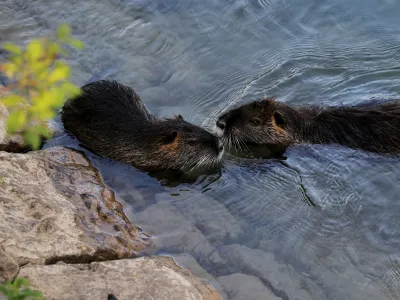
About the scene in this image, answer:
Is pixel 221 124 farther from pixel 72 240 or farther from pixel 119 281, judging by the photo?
pixel 119 281

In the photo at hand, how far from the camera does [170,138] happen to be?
19.1 feet

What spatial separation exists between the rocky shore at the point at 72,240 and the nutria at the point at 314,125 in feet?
5.52

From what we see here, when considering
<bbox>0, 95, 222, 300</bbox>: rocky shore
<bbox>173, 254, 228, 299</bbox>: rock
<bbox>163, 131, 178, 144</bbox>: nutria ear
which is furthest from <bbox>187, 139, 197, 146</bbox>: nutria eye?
<bbox>173, 254, 228, 299</bbox>: rock

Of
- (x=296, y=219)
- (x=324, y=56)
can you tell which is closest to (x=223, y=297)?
(x=296, y=219)

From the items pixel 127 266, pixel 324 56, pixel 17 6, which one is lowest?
pixel 127 266

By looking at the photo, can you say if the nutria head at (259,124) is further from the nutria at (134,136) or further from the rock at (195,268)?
the rock at (195,268)

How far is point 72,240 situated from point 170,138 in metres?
2.02

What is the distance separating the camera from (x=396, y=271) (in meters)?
4.22

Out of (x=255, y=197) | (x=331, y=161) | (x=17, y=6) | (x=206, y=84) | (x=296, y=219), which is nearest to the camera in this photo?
(x=296, y=219)

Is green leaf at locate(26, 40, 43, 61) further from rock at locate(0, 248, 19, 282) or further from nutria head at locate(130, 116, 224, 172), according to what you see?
nutria head at locate(130, 116, 224, 172)

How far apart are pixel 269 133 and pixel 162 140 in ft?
3.76

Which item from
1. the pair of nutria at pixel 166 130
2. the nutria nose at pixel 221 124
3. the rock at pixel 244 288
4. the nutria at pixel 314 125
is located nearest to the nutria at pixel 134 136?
the pair of nutria at pixel 166 130

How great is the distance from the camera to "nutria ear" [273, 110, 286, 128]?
619 cm

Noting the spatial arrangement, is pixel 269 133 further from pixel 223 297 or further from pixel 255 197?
pixel 223 297
